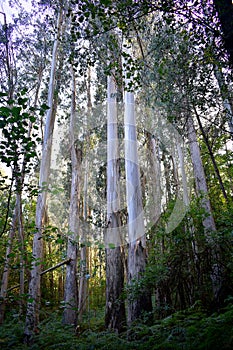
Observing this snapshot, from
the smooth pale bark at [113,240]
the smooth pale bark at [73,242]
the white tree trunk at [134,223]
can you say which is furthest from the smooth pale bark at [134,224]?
the smooth pale bark at [73,242]

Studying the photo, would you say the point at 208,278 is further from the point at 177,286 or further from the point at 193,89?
the point at 193,89

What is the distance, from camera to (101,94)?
1181 cm

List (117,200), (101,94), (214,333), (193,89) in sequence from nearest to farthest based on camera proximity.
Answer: (214,333) < (193,89) < (117,200) < (101,94)

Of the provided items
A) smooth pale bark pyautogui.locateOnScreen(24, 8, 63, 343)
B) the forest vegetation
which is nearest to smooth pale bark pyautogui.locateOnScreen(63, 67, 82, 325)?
the forest vegetation

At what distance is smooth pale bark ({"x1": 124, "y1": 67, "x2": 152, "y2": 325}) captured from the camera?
495 centimetres

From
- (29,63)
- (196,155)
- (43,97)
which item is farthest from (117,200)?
(29,63)

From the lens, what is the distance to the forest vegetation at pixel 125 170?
103 inches

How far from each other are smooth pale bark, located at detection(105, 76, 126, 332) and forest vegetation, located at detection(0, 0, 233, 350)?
1.1 inches

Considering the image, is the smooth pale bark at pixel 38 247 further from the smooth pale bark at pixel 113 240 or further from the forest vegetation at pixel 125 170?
the smooth pale bark at pixel 113 240

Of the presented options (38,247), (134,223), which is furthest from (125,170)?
(38,247)

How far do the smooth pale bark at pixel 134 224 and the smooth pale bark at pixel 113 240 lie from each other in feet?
1.49

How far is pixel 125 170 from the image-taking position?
26.7ft

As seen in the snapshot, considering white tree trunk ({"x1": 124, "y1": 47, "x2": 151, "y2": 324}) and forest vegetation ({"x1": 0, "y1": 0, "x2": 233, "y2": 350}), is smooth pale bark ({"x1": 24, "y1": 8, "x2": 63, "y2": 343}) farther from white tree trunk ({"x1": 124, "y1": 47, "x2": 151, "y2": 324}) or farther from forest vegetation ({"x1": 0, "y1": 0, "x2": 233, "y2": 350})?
white tree trunk ({"x1": 124, "y1": 47, "x2": 151, "y2": 324})

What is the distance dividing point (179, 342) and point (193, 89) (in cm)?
388
